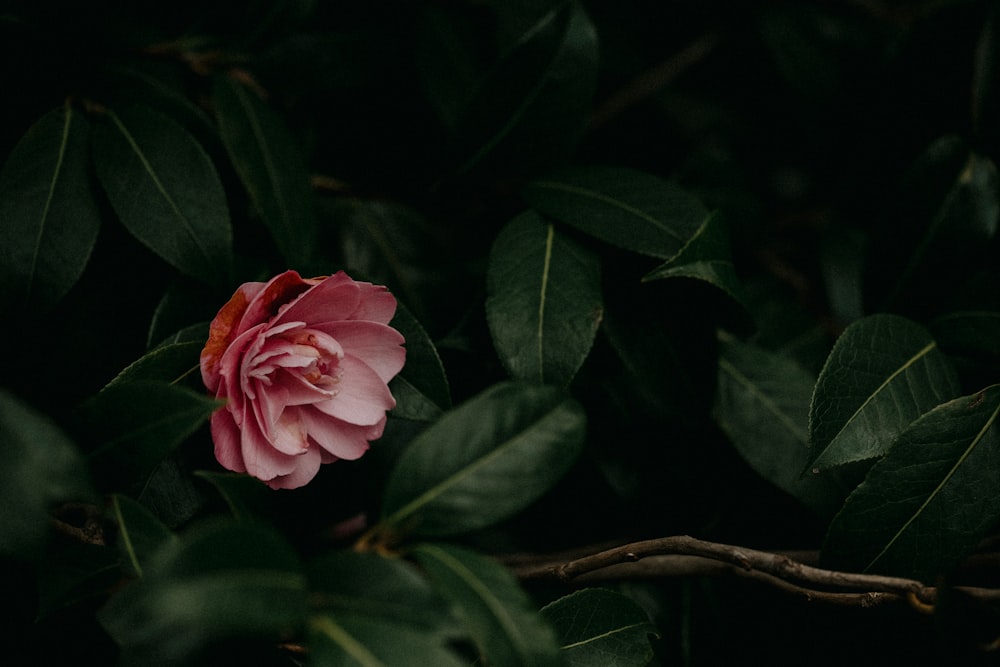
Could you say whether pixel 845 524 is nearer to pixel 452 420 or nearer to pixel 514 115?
pixel 452 420

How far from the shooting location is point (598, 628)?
2.13ft

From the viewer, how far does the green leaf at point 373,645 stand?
0.42 metres

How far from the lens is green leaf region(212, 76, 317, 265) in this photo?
760 millimetres

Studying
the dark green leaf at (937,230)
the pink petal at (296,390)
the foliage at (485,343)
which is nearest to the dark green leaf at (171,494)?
the foliage at (485,343)

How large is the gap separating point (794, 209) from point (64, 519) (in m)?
1.04

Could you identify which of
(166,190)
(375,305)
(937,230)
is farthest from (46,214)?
(937,230)

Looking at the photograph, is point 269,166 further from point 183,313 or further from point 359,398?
point 359,398

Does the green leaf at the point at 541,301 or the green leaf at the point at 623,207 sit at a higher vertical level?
the green leaf at the point at 623,207

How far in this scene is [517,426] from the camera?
524 mm

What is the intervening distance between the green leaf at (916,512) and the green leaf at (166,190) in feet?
1.94

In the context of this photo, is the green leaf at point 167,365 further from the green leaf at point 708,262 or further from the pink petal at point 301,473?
the green leaf at point 708,262

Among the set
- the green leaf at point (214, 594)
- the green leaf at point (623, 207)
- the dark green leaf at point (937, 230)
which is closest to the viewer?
the green leaf at point (214, 594)

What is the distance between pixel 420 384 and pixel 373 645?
273 mm

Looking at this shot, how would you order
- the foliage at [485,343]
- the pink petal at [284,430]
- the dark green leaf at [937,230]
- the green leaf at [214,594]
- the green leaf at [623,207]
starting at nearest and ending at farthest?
1. the green leaf at [214,594]
2. the foliage at [485,343]
3. the pink petal at [284,430]
4. the green leaf at [623,207]
5. the dark green leaf at [937,230]
